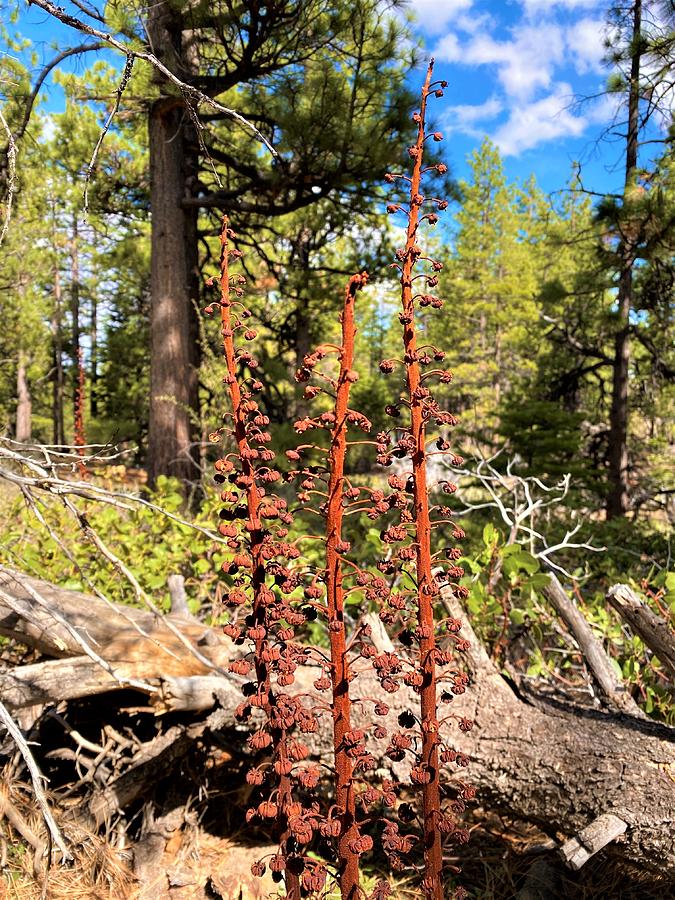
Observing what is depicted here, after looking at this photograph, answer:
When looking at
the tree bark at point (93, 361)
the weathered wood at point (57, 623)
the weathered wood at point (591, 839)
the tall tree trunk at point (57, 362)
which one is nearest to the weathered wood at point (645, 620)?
the weathered wood at point (591, 839)

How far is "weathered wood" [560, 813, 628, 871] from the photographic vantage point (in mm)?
1932

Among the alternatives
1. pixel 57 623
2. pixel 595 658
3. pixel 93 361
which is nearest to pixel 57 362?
pixel 93 361

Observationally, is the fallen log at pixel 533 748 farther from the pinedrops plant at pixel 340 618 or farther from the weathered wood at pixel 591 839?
the pinedrops plant at pixel 340 618

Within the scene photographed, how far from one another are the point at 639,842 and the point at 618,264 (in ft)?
22.3

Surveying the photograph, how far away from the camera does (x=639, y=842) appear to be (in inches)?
83.7

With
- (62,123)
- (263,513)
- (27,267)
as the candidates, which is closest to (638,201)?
(263,513)

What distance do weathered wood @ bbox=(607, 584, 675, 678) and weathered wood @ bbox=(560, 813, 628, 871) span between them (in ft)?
2.23

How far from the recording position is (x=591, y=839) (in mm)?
1996

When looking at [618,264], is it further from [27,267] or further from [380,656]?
[27,267]

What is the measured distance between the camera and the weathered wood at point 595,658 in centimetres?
269

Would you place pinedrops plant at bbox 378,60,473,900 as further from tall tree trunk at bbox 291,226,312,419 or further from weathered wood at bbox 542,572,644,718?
tall tree trunk at bbox 291,226,312,419

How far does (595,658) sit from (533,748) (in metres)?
0.56

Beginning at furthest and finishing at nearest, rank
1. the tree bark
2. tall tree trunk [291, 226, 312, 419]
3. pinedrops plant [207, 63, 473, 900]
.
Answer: the tree bark < tall tree trunk [291, 226, 312, 419] < pinedrops plant [207, 63, 473, 900]

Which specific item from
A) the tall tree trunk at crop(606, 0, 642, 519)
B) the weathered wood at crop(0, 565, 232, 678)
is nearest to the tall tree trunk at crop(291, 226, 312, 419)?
the tall tree trunk at crop(606, 0, 642, 519)
